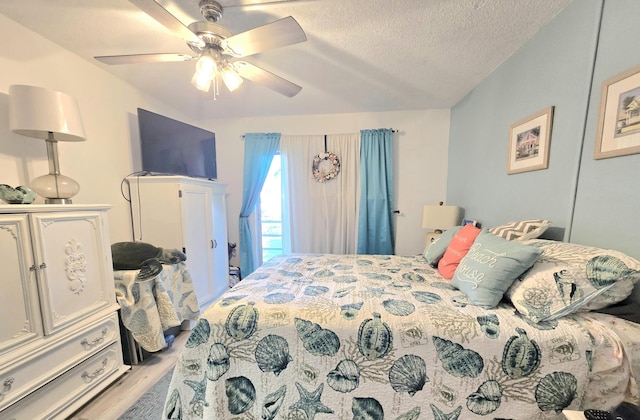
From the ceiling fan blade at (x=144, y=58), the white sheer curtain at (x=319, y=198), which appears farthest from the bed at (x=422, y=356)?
the white sheer curtain at (x=319, y=198)

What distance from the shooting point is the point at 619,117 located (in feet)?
3.65

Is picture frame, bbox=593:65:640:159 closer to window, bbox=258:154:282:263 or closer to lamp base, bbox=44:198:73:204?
window, bbox=258:154:282:263

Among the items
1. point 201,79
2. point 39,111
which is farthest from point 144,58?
point 39,111

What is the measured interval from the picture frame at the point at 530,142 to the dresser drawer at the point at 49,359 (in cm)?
310

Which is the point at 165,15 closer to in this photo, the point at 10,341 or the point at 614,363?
the point at 10,341

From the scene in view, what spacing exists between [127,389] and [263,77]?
91.4 inches

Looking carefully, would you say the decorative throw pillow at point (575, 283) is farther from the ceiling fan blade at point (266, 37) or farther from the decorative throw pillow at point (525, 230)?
the ceiling fan blade at point (266, 37)

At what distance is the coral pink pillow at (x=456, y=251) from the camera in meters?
1.61

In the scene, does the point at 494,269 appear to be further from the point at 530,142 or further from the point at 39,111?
the point at 39,111

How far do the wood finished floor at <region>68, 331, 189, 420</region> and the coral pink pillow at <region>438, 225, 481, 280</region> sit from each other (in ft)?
7.16

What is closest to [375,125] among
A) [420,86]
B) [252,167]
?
[420,86]

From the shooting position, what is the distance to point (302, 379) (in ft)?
3.57

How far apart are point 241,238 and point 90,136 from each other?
191 centimetres

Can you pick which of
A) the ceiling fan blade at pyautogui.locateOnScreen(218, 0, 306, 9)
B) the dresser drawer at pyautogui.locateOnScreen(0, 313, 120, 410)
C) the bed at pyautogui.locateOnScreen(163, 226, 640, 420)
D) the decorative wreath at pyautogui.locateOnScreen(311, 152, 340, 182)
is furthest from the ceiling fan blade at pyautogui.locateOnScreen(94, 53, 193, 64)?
Answer: the decorative wreath at pyautogui.locateOnScreen(311, 152, 340, 182)
